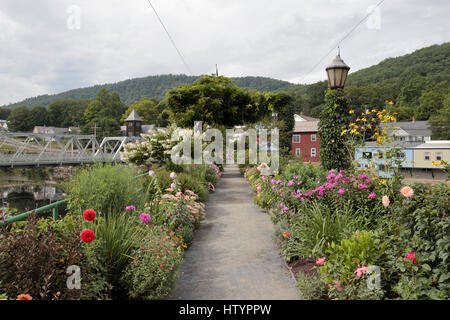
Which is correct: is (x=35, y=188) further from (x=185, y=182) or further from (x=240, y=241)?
(x=240, y=241)

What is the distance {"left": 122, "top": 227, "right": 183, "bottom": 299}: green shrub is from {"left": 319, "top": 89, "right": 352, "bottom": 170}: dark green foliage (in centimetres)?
414

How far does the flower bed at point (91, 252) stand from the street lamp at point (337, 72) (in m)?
4.02

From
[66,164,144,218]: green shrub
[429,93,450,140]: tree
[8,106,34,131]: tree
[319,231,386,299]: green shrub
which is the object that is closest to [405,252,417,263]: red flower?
[319,231,386,299]: green shrub

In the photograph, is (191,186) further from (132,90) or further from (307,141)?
(132,90)

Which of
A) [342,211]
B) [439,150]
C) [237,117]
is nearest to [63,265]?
[342,211]

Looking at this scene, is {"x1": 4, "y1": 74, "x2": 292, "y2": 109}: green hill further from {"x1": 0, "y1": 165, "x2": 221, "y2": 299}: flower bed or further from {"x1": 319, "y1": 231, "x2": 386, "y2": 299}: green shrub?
{"x1": 319, "y1": 231, "x2": 386, "y2": 299}: green shrub

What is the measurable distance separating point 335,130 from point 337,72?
111cm

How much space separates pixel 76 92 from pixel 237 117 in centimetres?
9333

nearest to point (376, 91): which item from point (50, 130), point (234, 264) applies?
point (234, 264)

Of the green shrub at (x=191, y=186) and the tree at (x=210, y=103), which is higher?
the tree at (x=210, y=103)

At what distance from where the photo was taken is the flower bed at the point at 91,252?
1853 mm

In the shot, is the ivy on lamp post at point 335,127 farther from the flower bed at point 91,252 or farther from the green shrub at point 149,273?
the green shrub at point 149,273

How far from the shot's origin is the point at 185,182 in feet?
21.8

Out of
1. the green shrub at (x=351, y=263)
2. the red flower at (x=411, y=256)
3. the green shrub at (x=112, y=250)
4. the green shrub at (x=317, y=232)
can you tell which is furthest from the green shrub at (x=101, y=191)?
the red flower at (x=411, y=256)
